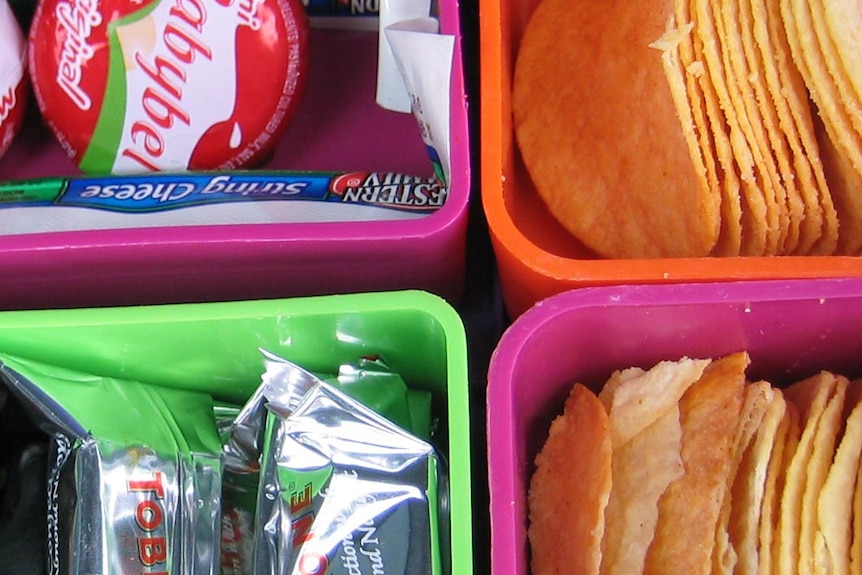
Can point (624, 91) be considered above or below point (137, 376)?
above

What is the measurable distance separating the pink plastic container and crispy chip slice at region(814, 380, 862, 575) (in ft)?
0.24

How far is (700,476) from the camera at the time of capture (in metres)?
0.56

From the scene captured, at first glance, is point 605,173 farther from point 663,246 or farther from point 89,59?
point 89,59

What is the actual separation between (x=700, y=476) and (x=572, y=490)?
0.25 ft

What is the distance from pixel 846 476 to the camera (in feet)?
1.83

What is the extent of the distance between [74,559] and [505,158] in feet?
1.29

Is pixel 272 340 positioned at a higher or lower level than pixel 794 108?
lower

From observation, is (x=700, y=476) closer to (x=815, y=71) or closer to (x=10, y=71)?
(x=815, y=71)

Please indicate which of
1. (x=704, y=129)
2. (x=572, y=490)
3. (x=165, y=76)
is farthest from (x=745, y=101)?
(x=165, y=76)

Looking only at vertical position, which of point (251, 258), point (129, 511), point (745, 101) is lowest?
point (129, 511)

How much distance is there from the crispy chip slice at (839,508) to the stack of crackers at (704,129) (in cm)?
14

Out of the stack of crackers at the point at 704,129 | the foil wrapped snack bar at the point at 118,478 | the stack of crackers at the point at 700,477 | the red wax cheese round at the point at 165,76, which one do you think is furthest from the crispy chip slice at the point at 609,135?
the foil wrapped snack bar at the point at 118,478

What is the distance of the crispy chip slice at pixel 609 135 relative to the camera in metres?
0.64

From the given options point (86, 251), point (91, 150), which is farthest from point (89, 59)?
point (86, 251)
